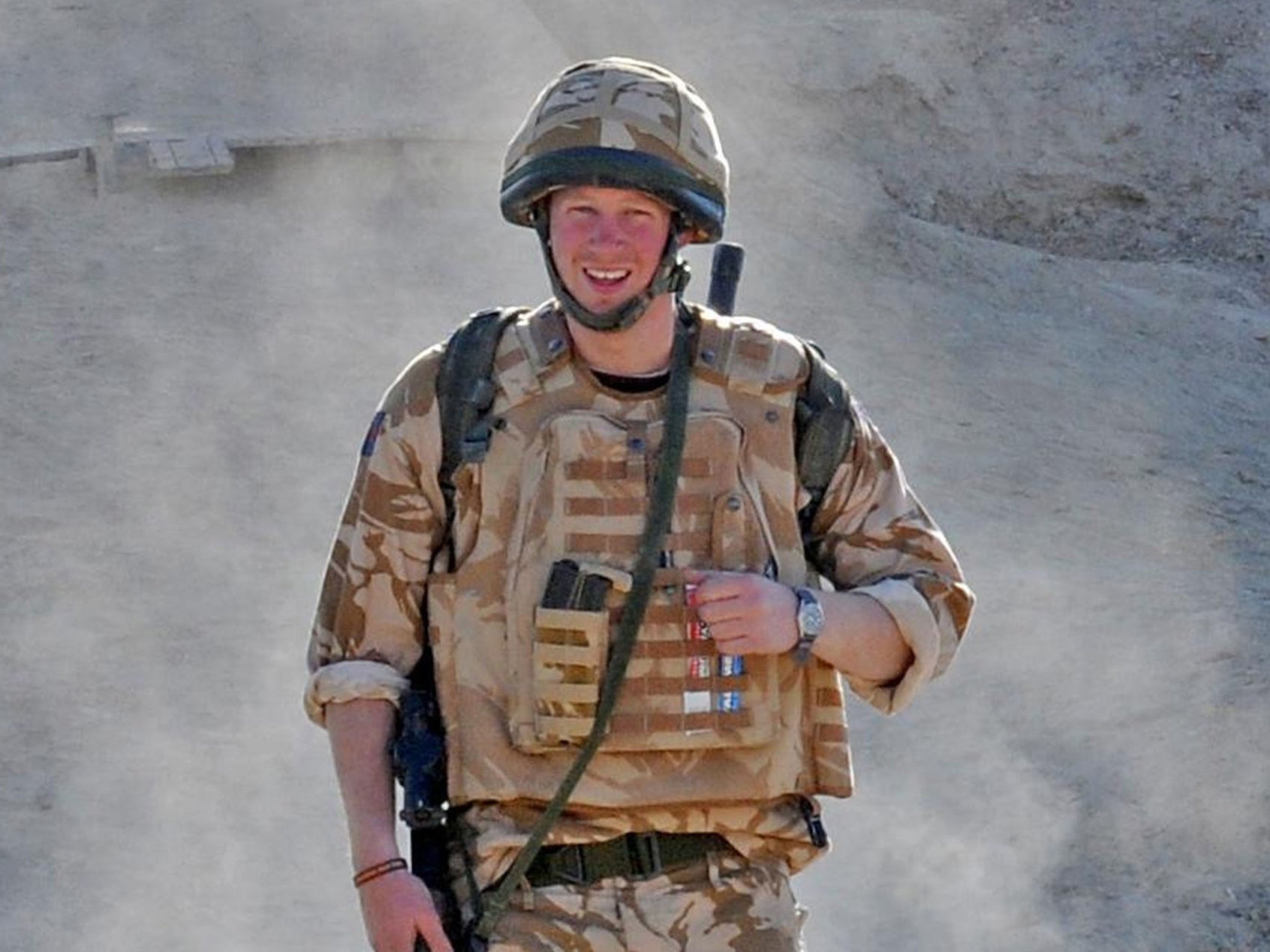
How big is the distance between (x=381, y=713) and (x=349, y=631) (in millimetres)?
115

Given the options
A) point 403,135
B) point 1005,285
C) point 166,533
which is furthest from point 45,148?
point 1005,285

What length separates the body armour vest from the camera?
3.21 meters

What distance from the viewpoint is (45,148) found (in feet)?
37.3

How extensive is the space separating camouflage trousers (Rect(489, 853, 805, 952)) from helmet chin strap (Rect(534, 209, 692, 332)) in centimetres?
69

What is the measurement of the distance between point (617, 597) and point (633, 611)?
4cm

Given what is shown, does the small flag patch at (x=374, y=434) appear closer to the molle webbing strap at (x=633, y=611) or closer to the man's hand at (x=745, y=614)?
the molle webbing strap at (x=633, y=611)

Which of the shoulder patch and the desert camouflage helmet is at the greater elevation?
the desert camouflage helmet

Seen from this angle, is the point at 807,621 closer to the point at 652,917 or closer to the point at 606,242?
the point at 652,917

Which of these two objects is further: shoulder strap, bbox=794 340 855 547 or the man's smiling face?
shoulder strap, bbox=794 340 855 547

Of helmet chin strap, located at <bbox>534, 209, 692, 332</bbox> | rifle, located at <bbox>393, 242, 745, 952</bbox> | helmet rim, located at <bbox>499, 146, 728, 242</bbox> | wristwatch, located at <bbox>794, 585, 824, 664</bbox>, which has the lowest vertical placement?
rifle, located at <bbox>393, 242, 745, 952</bbox>

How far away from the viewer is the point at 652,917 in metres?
3.17

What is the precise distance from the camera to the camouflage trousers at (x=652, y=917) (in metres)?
3.16

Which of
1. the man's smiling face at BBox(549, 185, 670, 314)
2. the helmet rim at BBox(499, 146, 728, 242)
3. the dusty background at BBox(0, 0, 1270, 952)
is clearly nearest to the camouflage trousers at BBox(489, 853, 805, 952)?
the man's smiling face at BBox(549, 185, 670, 314)

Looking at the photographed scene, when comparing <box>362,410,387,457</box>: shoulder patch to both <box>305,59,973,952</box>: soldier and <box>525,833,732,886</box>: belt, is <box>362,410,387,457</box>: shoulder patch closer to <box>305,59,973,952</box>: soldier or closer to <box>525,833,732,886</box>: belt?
<box>305,59,973,952</box>: soldier
